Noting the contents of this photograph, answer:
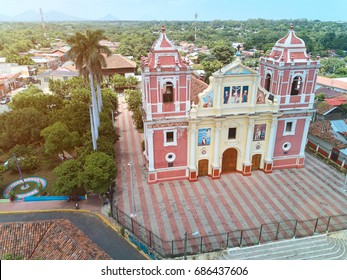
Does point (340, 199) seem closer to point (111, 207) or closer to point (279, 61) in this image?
point (279, 61)

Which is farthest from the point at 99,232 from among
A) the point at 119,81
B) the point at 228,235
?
the point at 119,81

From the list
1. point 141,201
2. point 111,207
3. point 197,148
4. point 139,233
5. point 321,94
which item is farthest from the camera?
point 321,94

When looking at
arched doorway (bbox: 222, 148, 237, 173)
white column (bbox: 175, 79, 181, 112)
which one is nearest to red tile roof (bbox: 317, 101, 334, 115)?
arched doorway (bbox: 222, 148, 237, 173)

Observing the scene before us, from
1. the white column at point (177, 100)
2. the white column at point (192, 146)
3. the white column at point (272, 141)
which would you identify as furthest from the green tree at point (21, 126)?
the white column at point (272, 141)

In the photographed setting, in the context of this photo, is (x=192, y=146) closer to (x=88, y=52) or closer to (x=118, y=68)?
(x=88, y=52)

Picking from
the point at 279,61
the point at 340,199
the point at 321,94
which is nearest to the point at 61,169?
the point at 279,61

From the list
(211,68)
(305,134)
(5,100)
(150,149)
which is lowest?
(5,100)
